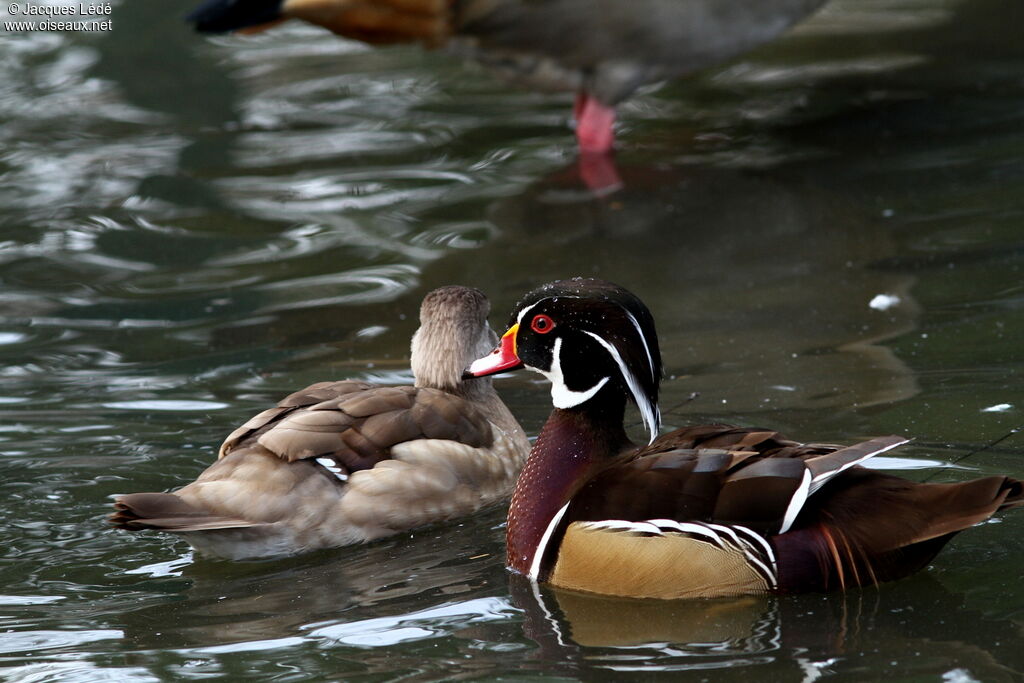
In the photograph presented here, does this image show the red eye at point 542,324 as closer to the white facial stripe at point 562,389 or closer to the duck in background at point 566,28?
the white facial stripe at point 562,389

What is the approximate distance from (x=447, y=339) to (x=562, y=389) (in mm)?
1016

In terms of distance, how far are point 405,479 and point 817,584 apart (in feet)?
5.12

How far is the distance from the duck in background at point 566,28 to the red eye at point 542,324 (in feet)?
15.1

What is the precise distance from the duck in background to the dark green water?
25.4 inches

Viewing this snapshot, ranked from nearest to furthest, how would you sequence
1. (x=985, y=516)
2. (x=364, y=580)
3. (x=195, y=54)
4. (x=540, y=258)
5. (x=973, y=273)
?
(x=985, y=516), (x=364, y=580), (x=973, y=273), (x=540, y=258), (x=195, y=54)

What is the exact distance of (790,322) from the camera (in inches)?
283

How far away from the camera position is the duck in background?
9.34 metres

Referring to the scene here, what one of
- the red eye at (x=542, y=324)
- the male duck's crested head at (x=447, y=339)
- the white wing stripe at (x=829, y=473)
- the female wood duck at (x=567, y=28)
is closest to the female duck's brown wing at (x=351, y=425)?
the male duck's crested head at (x=447, y=339)

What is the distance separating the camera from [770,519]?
444 centimetres

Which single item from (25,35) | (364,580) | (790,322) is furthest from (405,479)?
(25,35)

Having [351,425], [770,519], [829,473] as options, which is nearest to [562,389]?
[351,425]

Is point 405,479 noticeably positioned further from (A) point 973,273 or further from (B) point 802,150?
(B) point 802,150

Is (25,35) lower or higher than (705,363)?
higher

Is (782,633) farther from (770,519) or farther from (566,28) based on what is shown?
(566,28)
